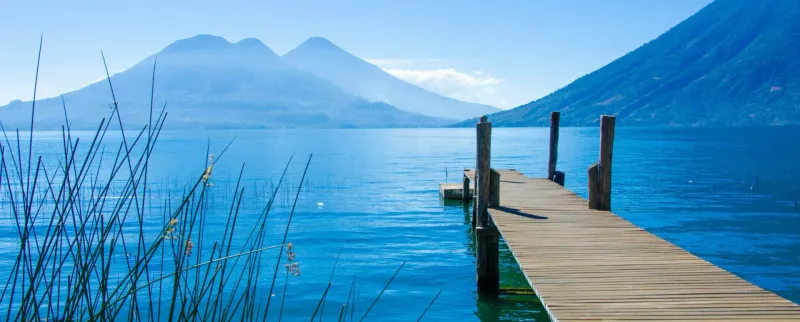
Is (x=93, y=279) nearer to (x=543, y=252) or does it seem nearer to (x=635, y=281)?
(x=543, y=252)

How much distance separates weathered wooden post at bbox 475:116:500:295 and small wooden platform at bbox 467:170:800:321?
13.7 inches

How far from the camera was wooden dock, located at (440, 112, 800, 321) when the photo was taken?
189 inches

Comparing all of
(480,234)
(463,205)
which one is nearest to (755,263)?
(480,234)

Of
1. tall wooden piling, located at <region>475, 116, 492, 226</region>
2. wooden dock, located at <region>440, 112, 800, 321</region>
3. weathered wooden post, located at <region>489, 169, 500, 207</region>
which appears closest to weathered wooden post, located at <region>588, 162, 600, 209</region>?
wooden dock, located at <region>440, 112, 800, 321</region>

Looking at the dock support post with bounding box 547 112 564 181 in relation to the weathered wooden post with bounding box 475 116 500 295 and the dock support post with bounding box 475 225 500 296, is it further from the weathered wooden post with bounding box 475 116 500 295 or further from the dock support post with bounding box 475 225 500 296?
the dock support post with bounding box 475 225 500 296

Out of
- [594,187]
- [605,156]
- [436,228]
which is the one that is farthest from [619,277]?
[436,228]

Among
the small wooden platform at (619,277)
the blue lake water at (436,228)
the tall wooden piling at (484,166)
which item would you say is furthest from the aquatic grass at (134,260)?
the tall wooden piling at (484,166)

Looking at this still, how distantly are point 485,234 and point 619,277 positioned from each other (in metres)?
3.51

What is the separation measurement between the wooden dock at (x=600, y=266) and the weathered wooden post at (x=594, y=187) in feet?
0.05

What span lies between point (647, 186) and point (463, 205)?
417 inches

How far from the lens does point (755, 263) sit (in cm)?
1212

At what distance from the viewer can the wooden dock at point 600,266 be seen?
4.80 metres

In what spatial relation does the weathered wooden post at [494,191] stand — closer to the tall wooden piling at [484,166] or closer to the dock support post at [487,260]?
the tall wooden piling at [484,166]

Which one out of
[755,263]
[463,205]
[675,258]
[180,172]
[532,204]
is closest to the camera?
[675,258]
